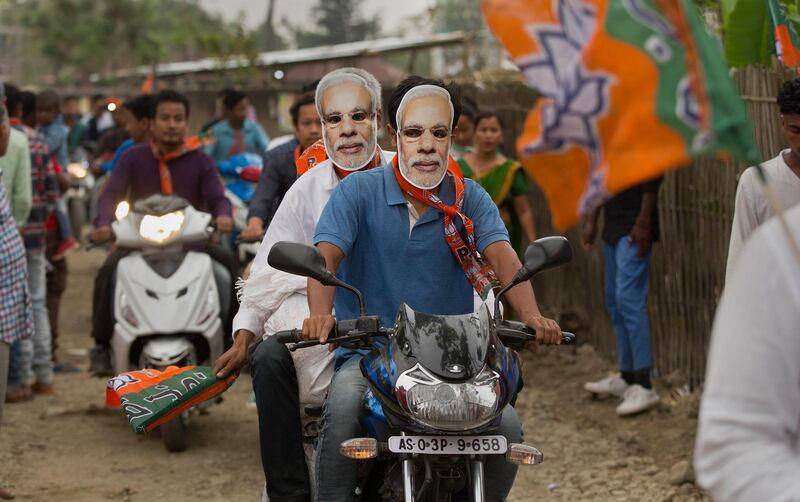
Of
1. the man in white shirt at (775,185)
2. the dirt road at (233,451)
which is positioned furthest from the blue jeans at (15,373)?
the man in white shirt at (775,185)

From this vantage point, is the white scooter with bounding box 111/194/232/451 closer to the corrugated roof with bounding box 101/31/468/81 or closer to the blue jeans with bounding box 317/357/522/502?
the blue jeans with bounding box 317/357/522/502

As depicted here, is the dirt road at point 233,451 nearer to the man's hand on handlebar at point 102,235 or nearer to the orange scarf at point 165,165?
the man's hand on handlebar at point 102,235

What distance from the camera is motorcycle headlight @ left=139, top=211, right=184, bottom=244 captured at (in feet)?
24.8

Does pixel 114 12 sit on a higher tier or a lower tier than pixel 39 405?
higher

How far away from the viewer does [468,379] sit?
3.74 m

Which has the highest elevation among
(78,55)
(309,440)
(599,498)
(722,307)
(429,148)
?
(78,55)

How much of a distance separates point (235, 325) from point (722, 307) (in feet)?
9.64

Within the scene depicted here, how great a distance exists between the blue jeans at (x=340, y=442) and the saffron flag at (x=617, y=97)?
68.9 inches

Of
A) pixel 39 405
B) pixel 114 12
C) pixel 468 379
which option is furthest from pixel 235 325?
pixel 114 12

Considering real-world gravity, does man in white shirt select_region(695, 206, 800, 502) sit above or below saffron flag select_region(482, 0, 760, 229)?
below

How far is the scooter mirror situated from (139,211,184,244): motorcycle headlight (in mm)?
3767

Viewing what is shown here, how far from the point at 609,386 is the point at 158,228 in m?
3.13

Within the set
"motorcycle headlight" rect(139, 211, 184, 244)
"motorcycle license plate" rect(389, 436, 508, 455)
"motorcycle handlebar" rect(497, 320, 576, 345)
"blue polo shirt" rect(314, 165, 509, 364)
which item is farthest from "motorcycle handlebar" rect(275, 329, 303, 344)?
"motorcycle headlight" rect(139, 211, 184, 244)

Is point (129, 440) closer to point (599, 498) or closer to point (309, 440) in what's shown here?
point (599, 498)
